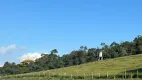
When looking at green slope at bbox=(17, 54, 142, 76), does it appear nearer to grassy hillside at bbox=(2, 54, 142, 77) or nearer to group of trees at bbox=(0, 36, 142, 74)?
grassy hillside at bbox=(2, 54, 142, 77)

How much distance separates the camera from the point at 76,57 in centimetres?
17462

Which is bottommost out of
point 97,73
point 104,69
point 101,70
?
point 97,73

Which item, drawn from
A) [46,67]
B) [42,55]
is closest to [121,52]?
[46,67]

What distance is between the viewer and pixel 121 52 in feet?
525

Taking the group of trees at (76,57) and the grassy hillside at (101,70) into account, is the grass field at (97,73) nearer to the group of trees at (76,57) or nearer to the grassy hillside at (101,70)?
the grassy hillside at (101,70)

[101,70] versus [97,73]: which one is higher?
[101,70]

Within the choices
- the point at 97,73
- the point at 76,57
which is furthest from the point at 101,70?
the point at 76,57

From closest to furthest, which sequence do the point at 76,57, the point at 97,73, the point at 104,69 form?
the point at 97,73 < the point at 104,69 < the point at 76,57

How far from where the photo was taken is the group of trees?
520 ft

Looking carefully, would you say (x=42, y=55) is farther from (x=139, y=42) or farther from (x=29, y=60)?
(x=139, y=42)

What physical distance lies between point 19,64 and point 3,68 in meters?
10.9

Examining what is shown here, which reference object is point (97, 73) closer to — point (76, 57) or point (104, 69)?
point (104, 69)

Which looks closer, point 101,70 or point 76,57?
point 101,70

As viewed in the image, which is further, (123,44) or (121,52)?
(123,44)
